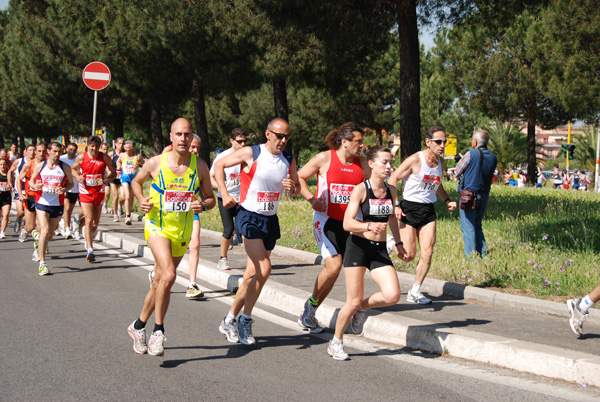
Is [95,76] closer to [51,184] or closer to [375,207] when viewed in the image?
[51,184]

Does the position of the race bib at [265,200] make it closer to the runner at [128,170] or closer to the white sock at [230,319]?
the white sock at [230,319]

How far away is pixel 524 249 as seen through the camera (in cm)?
951

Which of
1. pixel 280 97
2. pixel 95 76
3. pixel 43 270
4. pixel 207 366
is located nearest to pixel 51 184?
pixel 43 270

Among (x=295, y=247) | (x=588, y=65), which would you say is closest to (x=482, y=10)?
(x=295, y=247)

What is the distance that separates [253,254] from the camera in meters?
6.07

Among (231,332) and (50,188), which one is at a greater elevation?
(50,188)

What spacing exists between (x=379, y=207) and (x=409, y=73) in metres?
9.63

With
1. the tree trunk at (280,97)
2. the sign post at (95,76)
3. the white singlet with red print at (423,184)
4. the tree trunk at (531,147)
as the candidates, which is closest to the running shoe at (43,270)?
the white singlet with red print at (423,184)

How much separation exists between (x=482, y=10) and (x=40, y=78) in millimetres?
28443

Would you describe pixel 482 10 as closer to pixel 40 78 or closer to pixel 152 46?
pixel 152 46

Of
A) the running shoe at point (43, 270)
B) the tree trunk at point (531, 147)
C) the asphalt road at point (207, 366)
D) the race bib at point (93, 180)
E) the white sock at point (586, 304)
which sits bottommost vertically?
the asphalt road at point (207, 366)

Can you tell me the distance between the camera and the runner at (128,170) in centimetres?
1700

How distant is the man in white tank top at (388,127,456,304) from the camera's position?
7715 mm

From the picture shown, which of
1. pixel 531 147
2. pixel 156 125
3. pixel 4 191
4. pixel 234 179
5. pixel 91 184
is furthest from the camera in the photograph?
pixel 531 147
